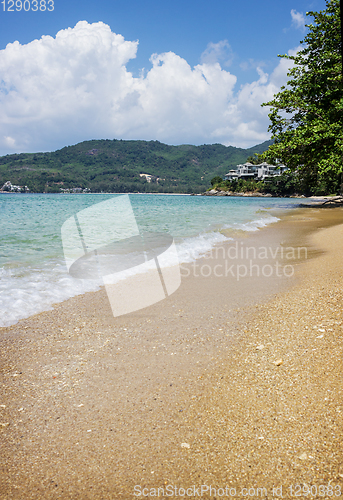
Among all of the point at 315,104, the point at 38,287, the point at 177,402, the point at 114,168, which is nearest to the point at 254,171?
the point at 114,168

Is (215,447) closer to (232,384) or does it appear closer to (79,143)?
(232,384)

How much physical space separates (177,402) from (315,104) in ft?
95.0

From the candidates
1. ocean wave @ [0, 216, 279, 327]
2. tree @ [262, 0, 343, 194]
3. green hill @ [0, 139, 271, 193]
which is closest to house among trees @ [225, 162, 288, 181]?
green hill @ [0, 139, 271, 193]

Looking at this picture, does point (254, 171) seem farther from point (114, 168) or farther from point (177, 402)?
point (177, 402)

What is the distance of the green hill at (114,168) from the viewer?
120 meters

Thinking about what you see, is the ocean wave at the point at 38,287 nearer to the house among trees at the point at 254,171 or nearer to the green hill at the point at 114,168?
the house among trees at the point at 254,171

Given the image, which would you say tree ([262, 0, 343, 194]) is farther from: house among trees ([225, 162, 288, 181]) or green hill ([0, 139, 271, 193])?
green hill ([0, 139, 271, 193])

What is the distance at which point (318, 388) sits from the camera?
7.94 ft

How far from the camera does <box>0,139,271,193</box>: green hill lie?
11962 cm

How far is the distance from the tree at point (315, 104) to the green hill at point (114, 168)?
4133 inches

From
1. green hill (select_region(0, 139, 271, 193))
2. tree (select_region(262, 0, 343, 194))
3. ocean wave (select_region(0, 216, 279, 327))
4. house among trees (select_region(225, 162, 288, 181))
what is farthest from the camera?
green hill (select_region(0, 139, 271, 193))

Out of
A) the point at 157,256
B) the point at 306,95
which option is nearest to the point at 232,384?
the point at 157,256

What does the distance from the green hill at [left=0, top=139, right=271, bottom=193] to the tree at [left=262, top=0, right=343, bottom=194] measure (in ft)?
344

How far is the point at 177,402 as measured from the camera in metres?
2.49
